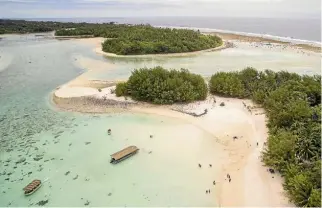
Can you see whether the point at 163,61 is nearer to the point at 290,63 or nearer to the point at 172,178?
the point at 290,63

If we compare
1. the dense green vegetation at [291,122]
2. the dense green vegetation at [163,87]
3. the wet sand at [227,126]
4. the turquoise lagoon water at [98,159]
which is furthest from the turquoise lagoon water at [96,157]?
the dense green vegetation at [291,122]

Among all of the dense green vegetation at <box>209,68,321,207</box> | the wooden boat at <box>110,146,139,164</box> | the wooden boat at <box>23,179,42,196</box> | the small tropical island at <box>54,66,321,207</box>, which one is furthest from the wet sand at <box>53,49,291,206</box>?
the wooden boat at <box>23,179,42,196</box>

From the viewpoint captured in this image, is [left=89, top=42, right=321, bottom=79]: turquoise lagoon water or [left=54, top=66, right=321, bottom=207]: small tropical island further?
[left=89, top=42, right=321, bottom=79]: turquoise lagoon water

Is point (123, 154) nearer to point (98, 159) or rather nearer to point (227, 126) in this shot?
point (98, 159)

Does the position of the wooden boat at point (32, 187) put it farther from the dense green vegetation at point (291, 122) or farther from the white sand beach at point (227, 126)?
the dense green vegetation at point (291, 122)

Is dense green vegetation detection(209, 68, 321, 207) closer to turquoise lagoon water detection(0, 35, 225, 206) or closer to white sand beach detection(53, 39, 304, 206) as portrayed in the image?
white sand beach detection(53, 39, 304, 206)

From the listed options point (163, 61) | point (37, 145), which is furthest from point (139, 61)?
point (37, 145)
